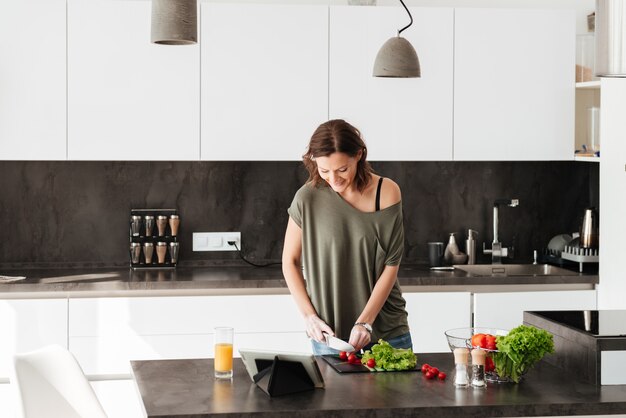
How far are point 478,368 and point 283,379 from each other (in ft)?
1.81

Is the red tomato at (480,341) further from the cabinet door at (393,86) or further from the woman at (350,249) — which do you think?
the cabinet door at (393,86)

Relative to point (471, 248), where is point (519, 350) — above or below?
below

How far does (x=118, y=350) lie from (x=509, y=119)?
2.28 metres

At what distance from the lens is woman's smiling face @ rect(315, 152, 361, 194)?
3.18m

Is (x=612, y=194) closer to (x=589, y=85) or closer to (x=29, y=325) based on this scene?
(x=589, y=85)

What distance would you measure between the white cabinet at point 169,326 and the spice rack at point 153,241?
0.52m

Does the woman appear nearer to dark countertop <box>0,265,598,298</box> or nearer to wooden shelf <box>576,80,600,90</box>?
dark countertop <box>0,265,598,298</box>

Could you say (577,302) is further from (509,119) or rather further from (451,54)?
(451,54)

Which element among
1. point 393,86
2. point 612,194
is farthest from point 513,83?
point 612,194

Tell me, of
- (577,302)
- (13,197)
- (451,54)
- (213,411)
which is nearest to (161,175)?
(13,197)

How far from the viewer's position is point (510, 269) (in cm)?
505

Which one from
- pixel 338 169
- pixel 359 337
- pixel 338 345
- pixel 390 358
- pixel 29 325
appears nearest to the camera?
pixel 390 358

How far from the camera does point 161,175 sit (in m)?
4.95

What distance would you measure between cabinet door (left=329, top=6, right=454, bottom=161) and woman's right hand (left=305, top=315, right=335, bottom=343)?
1.61 meters
